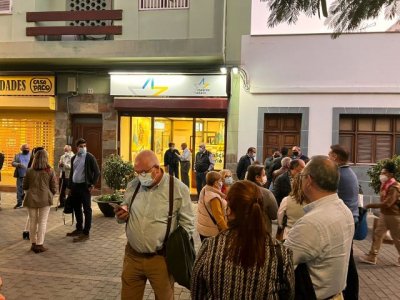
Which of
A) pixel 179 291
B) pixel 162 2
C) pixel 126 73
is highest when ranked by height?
pixel 162 2

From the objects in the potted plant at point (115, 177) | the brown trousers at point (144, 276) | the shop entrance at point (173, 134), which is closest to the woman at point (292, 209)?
the brown trousers at point (144, 276)

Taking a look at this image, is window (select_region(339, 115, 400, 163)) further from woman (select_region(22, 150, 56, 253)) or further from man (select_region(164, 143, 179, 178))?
woman (select_region(22, 150, 56, 253))

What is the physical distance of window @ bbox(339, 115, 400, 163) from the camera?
1169 centimetres

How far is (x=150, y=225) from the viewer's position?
3.55 m

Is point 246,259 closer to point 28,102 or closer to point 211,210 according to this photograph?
point 211,210

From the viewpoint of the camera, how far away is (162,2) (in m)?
12.1

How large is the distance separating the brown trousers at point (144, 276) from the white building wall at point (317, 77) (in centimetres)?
874

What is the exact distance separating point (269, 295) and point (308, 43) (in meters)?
10.7

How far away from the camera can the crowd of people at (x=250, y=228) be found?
2.08 metres

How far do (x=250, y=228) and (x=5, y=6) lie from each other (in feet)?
43.6

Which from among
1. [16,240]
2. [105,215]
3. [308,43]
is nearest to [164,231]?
[16,240]

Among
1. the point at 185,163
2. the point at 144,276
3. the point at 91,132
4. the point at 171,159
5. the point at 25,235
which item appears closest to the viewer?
the point at 144,276

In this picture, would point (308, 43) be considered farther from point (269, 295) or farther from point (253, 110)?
point (269, 295)

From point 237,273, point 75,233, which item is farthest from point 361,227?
point 75,233
